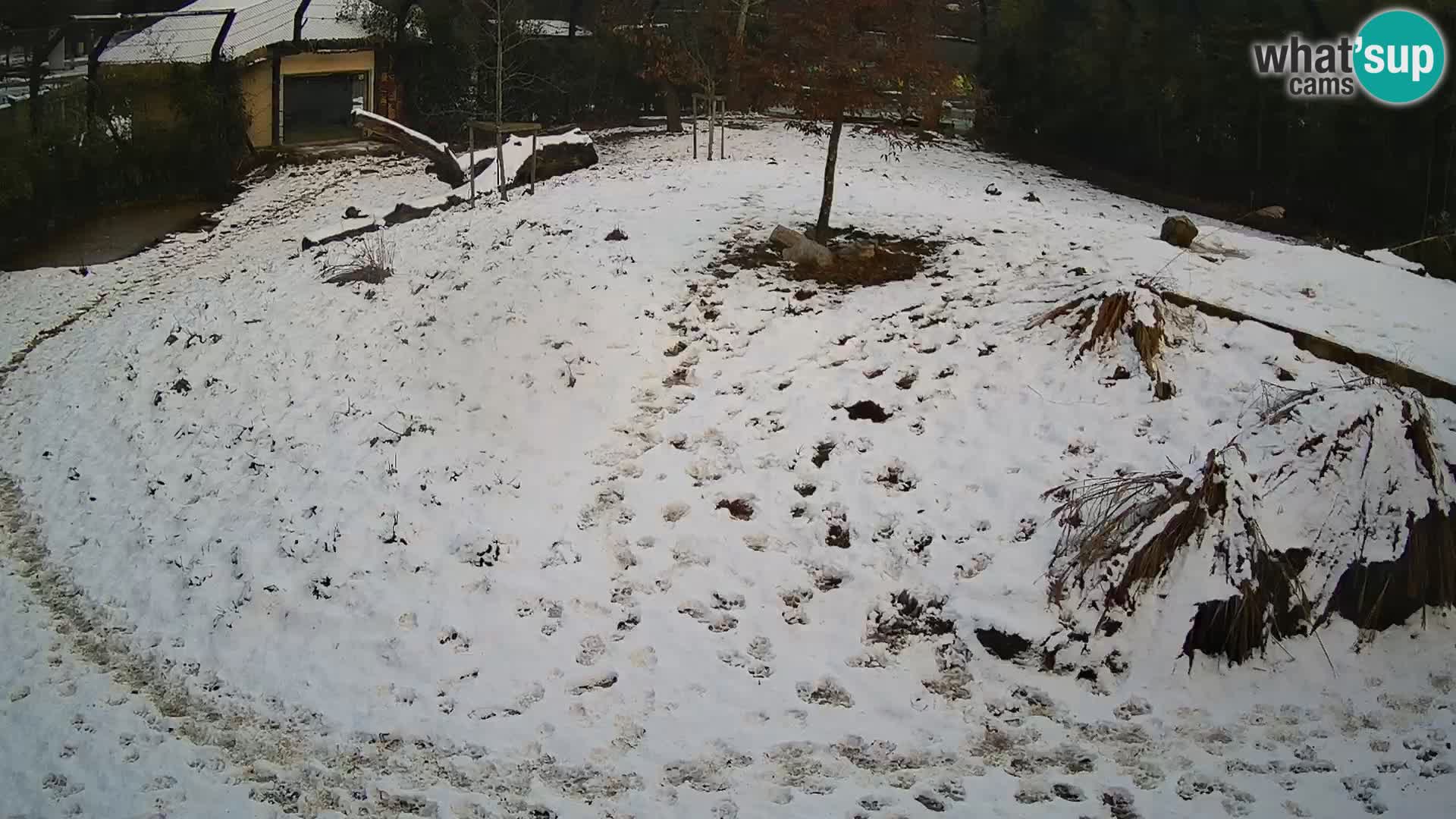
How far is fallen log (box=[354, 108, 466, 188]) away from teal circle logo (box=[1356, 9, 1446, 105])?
1335cm

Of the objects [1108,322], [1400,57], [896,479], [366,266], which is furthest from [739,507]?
[1400,57]

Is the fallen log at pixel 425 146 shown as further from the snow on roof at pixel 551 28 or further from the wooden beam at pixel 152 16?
the snow on roof at pixel 551 28

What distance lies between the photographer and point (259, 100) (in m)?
20.2

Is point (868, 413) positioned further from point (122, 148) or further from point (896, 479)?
point (122, 148)

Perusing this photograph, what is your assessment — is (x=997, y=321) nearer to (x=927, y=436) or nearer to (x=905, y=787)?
(x=927, y=436)

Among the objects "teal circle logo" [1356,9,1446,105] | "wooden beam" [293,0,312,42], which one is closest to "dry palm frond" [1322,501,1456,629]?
"teal circle logo" [1356,9,1446,105]

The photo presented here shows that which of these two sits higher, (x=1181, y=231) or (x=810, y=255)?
(x=1181, y=231)

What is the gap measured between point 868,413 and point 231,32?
17001 mm

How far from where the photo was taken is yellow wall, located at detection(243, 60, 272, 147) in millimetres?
19750

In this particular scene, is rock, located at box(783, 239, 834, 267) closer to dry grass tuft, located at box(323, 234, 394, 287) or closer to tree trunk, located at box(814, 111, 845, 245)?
tree trunk, located at box(814, 111, 845, 245)

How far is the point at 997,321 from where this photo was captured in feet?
27.0

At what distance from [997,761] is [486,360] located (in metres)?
5.05

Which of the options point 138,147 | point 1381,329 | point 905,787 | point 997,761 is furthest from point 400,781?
point 138,147

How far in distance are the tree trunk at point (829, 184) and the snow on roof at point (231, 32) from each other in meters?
13.4
